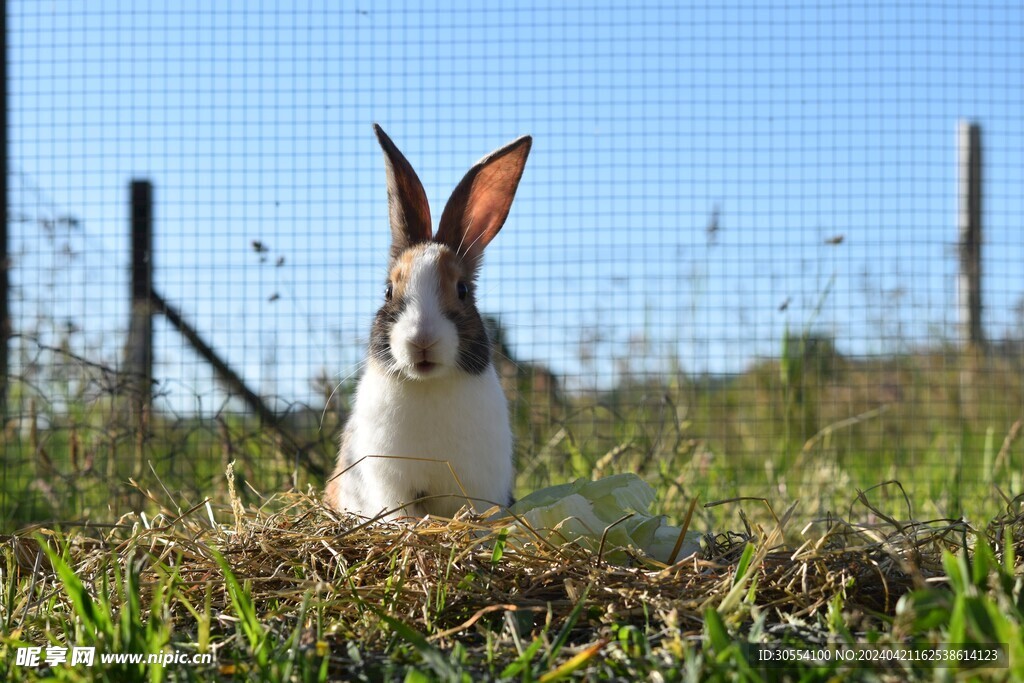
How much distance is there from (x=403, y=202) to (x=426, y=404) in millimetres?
794

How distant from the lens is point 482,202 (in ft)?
11.2

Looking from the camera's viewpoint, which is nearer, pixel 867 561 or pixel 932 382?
pixel 867 561

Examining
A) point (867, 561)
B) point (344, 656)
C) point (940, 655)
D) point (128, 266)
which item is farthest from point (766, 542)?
point (128, 266)

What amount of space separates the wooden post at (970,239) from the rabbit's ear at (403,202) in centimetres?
335

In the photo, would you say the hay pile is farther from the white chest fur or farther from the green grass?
A: the white chest fur

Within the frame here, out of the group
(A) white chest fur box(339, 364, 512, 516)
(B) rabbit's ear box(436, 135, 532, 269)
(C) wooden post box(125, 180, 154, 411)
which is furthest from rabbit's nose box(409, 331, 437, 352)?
(C) wooden post box(125, 180, 154, 411)

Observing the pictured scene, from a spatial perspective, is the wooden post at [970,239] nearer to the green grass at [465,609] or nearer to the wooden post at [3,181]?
the green grass at [465,609]

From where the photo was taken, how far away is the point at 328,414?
4848 millimetres

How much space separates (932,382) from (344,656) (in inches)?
188

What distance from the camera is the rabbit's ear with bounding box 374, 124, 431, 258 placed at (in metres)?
3.25


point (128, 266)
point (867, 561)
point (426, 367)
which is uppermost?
point (128, 266)

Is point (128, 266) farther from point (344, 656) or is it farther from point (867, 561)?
point (867, 561)

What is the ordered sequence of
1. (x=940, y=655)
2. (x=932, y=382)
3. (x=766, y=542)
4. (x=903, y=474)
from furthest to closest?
(x=932, y=382) < (x=903, y=474) < (x=766, y=542) < (x=940, y=655)

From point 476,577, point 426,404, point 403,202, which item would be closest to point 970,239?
point 403,202
